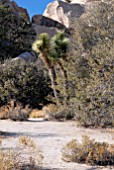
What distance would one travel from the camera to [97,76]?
904 cm

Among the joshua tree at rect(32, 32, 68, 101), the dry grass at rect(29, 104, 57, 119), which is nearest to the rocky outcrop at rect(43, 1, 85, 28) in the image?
the joshua tree at rect(32, 32, 68, 101)

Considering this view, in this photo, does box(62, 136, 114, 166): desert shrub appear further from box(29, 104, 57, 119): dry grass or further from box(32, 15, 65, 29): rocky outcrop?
box(32, 15, 65, 29): rocky outcrop

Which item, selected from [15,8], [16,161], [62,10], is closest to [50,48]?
[62,10]

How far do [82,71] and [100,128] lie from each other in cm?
333

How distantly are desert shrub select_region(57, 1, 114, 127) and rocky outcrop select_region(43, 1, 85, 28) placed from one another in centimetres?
2654

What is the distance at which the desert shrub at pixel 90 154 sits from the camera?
7.53m

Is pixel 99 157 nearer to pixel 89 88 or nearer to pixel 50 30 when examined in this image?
pixel 89 88

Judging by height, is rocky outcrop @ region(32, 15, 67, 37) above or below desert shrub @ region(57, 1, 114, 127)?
above

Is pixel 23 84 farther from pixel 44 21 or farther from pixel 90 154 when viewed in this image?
pixel 44 21

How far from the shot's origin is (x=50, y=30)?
4172 cm

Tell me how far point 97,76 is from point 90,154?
2.31m

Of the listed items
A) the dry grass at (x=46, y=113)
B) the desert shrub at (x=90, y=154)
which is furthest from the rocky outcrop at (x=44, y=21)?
the desert shrub at (x=90, y=154)

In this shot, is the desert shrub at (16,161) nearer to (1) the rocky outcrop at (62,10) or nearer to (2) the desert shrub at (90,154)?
(2) the desert shrub at (90,154)

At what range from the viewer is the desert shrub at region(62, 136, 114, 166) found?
7.53m
